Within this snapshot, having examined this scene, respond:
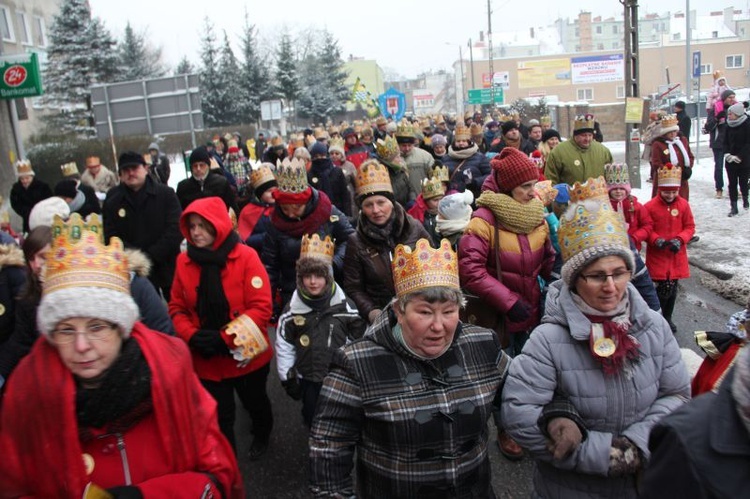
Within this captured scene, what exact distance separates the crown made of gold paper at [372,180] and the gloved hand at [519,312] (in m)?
1.34

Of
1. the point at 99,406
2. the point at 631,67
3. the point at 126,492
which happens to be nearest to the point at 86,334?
the point at 99,406

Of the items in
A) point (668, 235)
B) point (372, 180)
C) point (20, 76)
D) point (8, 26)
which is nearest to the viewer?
point (372, 180)

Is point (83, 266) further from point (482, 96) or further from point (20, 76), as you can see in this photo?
point (482, 96)

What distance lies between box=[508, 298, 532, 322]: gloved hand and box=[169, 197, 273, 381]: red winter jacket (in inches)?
67.8

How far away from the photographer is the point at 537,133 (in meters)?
13.2

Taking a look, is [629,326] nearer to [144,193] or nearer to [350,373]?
[350,373]

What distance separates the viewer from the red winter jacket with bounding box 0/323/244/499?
85.9 inches

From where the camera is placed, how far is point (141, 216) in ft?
21.4

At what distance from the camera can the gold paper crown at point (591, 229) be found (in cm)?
276

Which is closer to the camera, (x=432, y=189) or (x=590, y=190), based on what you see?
(x=590, y=190)

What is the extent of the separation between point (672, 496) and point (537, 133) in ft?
40.7

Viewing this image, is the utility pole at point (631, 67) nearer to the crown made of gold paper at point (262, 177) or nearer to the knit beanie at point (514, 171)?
the crown made of gold paper at point (262, 177)

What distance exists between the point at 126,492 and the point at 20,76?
47.7 ft

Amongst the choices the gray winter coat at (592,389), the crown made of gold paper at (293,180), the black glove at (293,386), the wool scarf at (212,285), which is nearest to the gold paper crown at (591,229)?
the gray winter coat at (592,389)
